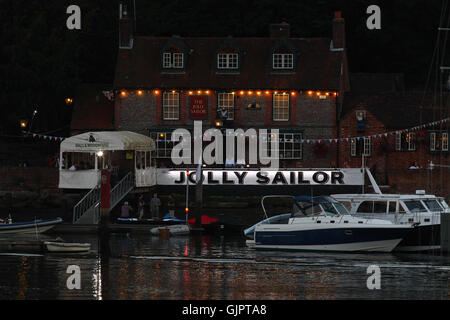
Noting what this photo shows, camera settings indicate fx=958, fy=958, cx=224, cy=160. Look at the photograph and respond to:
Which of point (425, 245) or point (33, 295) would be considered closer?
point (33, 295)

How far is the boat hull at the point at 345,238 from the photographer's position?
43250mm

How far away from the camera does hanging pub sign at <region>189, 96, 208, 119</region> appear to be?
66.1m

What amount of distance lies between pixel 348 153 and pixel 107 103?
1831 cm

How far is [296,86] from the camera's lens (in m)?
65.8

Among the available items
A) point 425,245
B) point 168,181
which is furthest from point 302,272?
point 168,181

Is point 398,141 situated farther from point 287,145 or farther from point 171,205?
point 171,205

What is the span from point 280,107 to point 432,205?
22391mm

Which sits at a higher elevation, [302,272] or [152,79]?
[152,79]

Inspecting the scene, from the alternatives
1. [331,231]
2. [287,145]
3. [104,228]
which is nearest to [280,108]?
[287,145]

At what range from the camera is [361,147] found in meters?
64.2

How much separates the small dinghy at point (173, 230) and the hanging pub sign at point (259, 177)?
11.6 meters

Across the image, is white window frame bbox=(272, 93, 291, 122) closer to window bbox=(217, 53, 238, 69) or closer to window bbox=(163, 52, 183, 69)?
window bbox=(217, 53, 238, 69)

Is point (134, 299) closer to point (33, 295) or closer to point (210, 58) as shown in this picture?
point (33, 295)

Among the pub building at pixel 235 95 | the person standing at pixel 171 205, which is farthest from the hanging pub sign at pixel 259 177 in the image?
the pub building at pixel 235 95
